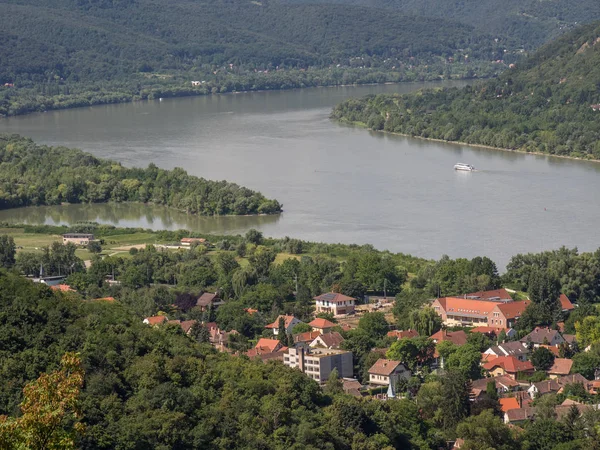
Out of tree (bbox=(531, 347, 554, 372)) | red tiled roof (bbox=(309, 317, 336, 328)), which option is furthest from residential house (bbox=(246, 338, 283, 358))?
tree (bbox=(531, 347, 554, 372))

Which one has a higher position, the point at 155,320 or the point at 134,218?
the point at 155,320

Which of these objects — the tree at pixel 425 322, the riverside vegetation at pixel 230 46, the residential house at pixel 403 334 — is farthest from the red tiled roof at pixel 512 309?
the riverside vegetation at pixel 230 46

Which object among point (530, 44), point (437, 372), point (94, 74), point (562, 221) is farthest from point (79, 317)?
point (530, 44)

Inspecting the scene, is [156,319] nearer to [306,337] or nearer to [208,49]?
[306,337]

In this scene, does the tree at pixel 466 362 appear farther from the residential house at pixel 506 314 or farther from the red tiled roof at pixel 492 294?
the red tiled roof at pixel 492 294

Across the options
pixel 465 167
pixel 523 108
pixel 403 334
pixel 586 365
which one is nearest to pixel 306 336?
pixel 403 334

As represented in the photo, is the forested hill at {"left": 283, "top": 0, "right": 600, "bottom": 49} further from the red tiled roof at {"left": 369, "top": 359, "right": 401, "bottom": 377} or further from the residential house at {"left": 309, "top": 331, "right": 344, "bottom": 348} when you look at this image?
the red tiled roof at {"left": 369, "top": 359, "right": 401, "bottom": 377}

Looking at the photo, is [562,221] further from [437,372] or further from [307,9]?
[307,9]
